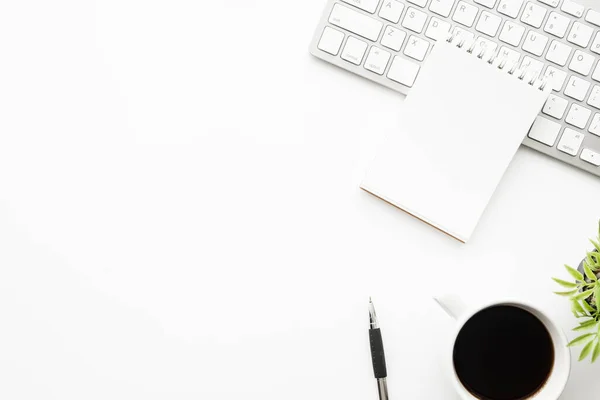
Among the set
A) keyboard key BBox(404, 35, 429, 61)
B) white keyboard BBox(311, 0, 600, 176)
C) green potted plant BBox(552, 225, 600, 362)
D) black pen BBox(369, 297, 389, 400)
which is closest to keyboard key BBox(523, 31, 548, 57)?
white keyboard BBox(311, 0, 600, 176)

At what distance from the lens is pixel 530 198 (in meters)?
0.66

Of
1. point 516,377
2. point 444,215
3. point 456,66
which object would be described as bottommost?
point 516,377

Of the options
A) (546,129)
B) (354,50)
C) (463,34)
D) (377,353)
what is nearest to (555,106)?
(546,129)

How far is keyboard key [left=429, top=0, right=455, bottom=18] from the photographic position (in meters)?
0.65

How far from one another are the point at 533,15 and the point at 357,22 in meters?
0.20

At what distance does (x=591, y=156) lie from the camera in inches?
25.1

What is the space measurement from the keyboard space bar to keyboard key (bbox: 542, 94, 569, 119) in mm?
204

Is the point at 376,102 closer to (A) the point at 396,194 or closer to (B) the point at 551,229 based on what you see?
(A) the point at 396,194

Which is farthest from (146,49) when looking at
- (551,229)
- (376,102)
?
(551,229)

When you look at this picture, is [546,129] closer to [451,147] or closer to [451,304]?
[451,147]

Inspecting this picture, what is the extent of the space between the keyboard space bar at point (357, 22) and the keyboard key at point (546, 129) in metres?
0.20

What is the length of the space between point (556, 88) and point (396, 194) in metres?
0.21

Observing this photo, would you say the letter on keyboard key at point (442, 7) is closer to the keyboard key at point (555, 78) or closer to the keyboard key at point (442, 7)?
the keyboard key at point (442, 7)

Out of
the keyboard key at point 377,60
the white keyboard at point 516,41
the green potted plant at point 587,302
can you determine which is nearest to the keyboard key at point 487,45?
the white keyboard at point 516,41
